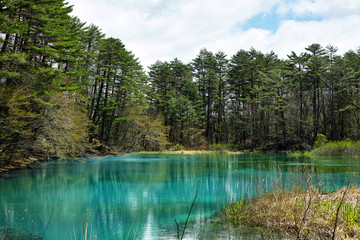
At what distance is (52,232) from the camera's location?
5.51 metres

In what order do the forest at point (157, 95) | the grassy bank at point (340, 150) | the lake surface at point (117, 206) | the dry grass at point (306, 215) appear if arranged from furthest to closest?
the grassy bank at point (340, 150), the forest at point (157, 95), the lake surface at point (117, 206), the dry grass at point (306, 215)

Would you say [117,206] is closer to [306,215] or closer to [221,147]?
[306,215]

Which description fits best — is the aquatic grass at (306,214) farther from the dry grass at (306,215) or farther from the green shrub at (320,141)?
the green shrub at (320,141)

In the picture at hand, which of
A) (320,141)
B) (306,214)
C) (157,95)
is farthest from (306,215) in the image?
(157,95)

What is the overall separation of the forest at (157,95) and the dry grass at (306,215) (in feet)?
34.8

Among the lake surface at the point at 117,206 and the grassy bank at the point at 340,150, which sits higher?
the grassy bank at the point at 340,150

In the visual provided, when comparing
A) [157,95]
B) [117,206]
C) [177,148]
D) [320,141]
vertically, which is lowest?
[117,206]

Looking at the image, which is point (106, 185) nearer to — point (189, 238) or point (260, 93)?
point (189, 238)

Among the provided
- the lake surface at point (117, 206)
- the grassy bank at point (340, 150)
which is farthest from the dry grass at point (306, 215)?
the grassy bank at point (340, 150)

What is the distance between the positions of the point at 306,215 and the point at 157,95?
36.2 meters

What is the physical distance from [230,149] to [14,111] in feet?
95.8

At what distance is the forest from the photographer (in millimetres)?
14164

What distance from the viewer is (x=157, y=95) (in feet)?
132

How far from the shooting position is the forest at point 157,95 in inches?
558
